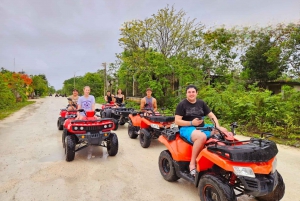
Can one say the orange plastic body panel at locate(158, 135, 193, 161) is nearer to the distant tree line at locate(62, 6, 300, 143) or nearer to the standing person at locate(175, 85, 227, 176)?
the standing person at locate(175, 85, 227, 176)

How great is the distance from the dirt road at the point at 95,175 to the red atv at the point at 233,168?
542 millimetres

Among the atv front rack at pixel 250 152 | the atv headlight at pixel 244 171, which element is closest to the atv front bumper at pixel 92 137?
the atv front rack at pixel 250 152

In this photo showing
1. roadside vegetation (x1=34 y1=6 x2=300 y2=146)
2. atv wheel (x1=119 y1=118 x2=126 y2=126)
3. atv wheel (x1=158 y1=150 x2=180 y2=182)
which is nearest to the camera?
atv wheel (x1=158 y1=150 x2=180 y2=182)

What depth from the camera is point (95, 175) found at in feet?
14.2

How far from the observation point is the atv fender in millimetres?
2529

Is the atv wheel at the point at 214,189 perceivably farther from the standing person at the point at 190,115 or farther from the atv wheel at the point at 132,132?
the atv wheel at the point at 132,132

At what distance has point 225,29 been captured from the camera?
1866cm

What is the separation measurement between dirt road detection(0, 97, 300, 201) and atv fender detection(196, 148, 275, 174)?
0.68 meters

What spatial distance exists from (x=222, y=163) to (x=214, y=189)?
37 cm

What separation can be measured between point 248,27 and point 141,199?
793 inches

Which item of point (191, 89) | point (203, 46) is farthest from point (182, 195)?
point (203, 46)

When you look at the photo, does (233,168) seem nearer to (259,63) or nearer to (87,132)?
(87,132)

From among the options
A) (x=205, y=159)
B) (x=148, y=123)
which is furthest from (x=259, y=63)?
(x=205, y=159)

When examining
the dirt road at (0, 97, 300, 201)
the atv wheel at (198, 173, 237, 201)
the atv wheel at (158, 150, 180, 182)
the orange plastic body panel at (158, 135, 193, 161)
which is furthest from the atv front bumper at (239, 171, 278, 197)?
the atv wheel at (158, 150, 180, 182)
